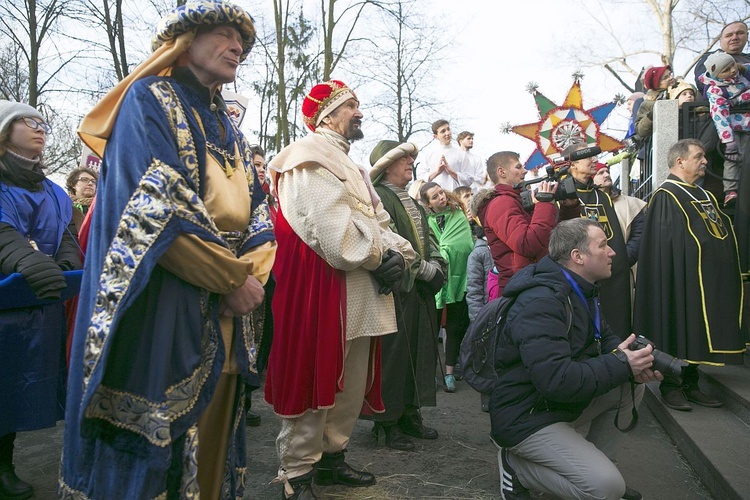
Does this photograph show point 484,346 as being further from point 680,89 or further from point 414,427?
point 680,89

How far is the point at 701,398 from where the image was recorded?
4.73 meters

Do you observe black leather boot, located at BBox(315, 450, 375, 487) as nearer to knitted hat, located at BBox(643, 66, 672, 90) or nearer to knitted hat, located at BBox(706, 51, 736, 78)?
knitted hat, located at BBox(706, 51, 736, 78)

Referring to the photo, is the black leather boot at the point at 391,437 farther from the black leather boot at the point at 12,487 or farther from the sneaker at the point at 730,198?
the sneaker at the point at 730,198

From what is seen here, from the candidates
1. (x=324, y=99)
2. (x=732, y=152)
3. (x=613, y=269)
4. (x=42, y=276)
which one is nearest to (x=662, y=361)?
(x=613, y=269)

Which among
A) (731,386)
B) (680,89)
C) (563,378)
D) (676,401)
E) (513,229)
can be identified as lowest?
(676,401)

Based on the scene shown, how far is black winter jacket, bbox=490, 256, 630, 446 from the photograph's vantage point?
295 cm

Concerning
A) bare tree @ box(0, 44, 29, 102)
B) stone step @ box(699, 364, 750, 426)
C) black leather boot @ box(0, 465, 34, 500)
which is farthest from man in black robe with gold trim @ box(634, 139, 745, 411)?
bare tree @ box(0, 44, 29, 102)

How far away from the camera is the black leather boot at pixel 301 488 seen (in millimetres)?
3191

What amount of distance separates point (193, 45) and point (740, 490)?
3.31 m

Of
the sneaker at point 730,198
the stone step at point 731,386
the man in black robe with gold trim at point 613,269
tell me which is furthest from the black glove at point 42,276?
the sneaker at point 730,198

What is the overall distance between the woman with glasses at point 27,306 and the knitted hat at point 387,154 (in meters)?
2.07

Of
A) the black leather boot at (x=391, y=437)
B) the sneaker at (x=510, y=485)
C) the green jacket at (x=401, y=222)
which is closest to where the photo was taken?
the sneaker at (x=510, y=485)

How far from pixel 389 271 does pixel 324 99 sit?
1103 mm

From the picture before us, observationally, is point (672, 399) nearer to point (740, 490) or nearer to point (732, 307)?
point (732, 307)
